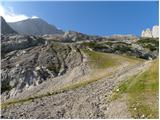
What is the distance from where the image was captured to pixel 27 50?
166 m

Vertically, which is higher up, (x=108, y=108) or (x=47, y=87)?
(x=108, y=108)

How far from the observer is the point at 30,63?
142125 mm

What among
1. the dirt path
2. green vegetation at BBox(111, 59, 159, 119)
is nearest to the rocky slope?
the dirt path

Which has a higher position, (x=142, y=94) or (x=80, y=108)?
(x=142, y=94)

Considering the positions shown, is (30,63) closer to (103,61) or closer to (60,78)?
(60,78)

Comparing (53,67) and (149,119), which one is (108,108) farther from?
(53,67)

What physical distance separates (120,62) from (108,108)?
8361cm

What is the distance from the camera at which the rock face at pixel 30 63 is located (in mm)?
126562

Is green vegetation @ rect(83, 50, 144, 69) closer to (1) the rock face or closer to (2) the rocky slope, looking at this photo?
(2) the rocky slope

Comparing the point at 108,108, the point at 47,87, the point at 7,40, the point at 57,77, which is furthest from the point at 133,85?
the point at 7,40

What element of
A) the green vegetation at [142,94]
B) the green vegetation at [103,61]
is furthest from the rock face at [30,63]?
the green vegetation at [142,94]

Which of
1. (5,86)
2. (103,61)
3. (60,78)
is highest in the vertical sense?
(103,61)

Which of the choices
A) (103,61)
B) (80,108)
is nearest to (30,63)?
(103,61)

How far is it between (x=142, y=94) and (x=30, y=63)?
94391 millimetres
